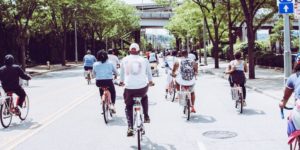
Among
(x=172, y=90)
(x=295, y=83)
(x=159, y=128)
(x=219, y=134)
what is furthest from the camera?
(x=172, y=90)

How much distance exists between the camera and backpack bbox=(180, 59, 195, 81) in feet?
39.3

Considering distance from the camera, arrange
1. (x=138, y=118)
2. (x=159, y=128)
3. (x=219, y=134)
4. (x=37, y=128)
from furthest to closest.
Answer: (x=37, y=128), (x=159, y=128), (x=219, y=134), (x=138, y=118)

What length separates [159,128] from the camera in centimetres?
1049

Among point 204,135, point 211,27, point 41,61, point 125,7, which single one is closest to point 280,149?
point 204,135

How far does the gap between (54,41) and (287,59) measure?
157 ft

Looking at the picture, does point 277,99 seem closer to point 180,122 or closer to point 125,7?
point 180,122

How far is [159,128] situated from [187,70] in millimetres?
2111

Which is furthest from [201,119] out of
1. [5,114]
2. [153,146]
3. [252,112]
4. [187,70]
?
[5,114]

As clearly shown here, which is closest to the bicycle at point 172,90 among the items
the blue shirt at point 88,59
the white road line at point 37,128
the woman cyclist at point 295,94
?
the white road line at point 37,128

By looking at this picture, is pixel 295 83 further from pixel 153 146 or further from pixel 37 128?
pixel 37 128

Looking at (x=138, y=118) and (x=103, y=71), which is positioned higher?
(x=103, y=71)

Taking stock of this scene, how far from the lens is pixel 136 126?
26.8ft

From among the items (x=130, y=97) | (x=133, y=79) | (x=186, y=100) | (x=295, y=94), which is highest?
(x=133, y=79)

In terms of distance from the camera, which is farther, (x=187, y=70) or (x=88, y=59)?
(x=88, y=59)
